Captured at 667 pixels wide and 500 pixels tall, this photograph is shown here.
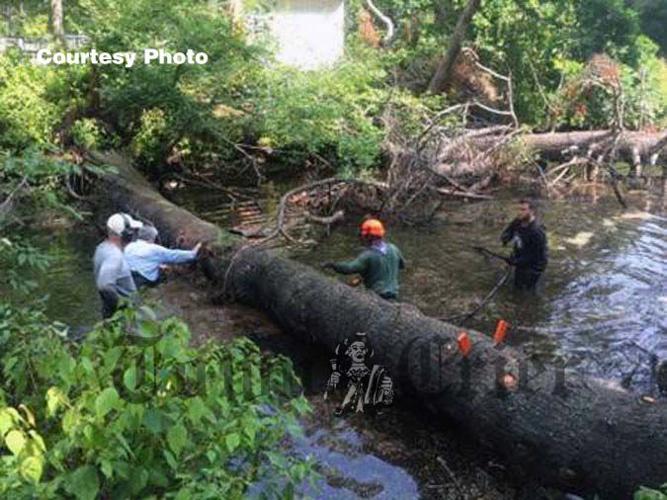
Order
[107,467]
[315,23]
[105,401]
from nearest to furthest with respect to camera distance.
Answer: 1. [107,467]
2. [105,401]
3. [315,23]

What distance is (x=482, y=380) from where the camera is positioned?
5.48m

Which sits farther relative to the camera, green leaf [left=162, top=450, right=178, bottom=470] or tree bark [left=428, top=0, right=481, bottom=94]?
tree bark [left=428, top=0, right=481, bottom=94]

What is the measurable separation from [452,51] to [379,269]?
1534cm

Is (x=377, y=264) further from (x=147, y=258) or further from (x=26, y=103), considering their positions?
(x=26, y=103)

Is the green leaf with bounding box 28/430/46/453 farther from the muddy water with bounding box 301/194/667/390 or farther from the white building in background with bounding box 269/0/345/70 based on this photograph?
the white building in background with bounding box 269/0/345/70

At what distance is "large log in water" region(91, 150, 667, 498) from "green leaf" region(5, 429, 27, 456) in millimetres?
3698

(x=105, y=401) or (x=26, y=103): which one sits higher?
(x=105, y=401)

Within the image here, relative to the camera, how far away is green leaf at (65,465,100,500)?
2.40m

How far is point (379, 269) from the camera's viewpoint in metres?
7.48

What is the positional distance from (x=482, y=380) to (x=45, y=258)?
3359 millimetres

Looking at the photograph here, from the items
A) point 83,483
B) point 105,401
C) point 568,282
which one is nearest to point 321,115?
point 568,282

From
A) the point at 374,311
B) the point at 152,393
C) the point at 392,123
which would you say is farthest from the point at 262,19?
the point at 152,393

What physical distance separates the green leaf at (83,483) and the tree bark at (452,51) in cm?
1978

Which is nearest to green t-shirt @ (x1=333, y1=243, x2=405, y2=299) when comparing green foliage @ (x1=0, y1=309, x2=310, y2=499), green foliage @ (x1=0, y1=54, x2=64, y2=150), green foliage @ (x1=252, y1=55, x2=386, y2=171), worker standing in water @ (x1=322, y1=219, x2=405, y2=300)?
worker standing in water @ (x1=322, y1=219, x2=405, y2=300)
